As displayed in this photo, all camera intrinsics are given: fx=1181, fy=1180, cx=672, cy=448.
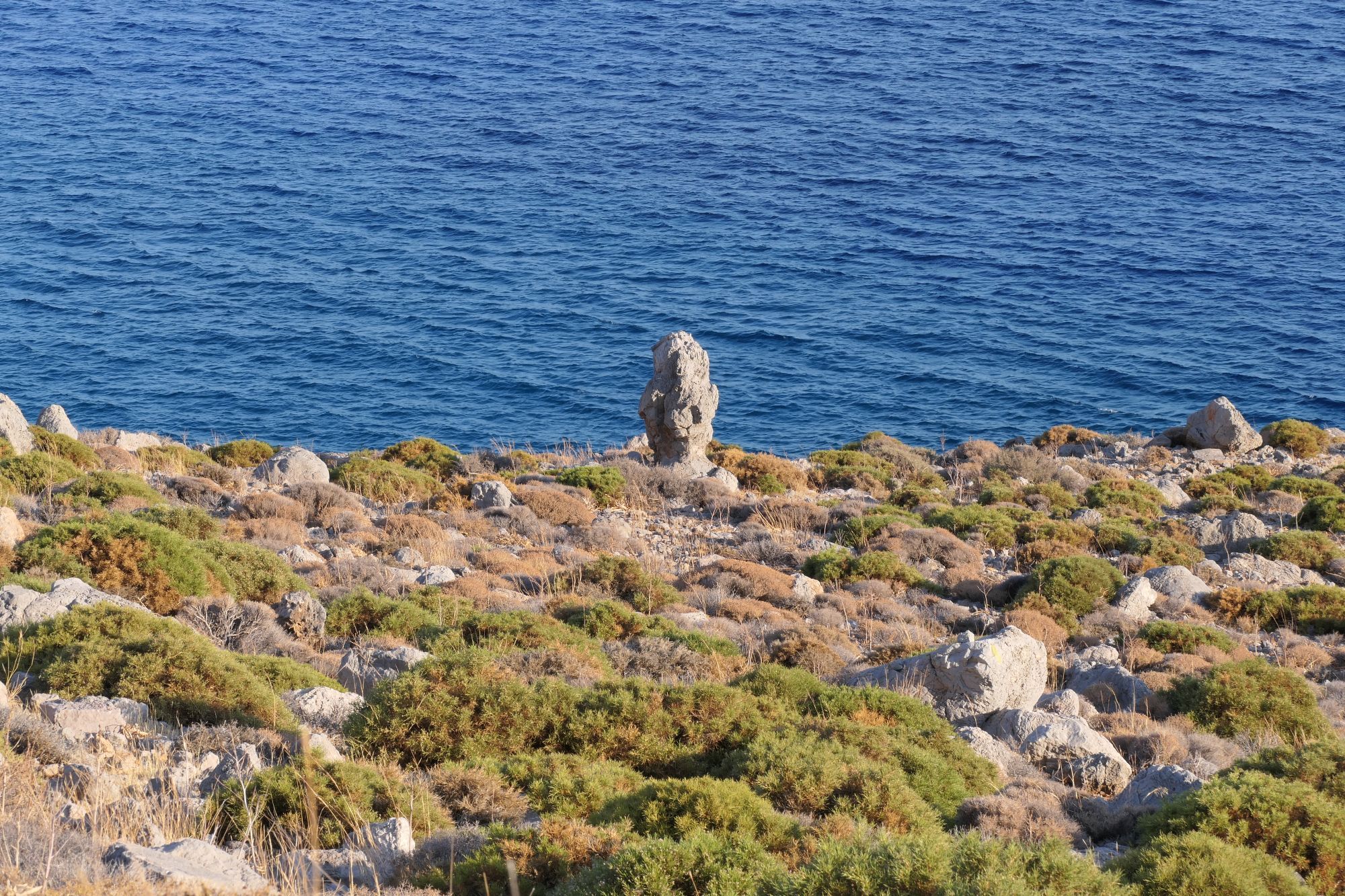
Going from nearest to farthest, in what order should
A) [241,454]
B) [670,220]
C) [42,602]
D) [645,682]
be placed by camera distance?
[645,682], [42,602], [241,454], [670,220]

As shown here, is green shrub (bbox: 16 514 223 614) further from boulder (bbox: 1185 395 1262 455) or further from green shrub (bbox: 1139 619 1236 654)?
boulder (bbox: 1185 395 1262 455)

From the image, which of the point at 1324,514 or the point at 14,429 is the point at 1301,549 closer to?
the point at 1324,514

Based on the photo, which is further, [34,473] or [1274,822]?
[34,473]

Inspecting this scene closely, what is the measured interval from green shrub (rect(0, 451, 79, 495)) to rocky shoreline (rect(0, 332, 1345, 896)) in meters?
0.08

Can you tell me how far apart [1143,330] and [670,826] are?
42.3 m

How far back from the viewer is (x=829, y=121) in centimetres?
6291

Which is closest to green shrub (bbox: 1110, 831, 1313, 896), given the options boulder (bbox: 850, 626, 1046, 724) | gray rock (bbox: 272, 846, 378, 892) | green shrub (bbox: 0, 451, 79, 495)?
boulder (bbox: 850, 626, 1046, 724)

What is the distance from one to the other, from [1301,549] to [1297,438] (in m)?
12.5

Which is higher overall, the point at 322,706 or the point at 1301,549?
the point at 322,706

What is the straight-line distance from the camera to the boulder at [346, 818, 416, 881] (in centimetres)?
628

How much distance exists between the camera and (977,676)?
1107 centimetres

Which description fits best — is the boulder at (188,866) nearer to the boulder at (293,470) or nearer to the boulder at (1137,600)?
the boulder at (1137,600)

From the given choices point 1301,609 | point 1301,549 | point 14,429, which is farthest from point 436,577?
point 1301,549

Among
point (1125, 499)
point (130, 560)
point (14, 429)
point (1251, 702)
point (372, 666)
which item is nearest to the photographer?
point (372, 666)
